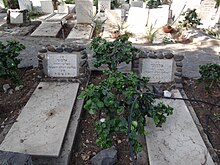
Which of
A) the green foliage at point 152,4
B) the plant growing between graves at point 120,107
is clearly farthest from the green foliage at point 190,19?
the plant growing between graves at point 120,107

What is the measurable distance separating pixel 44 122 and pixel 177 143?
5.75ft

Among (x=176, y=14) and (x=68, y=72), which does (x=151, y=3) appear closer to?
(x=176, y=14)

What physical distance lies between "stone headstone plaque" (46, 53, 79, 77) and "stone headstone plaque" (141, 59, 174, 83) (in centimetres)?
122

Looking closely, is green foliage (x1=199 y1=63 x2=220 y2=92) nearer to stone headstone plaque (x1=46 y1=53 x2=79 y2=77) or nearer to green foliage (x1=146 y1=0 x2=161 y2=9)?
stone headstone plaque (x1=46 y1=53 x2=79 y2=77)

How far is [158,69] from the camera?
4.31m

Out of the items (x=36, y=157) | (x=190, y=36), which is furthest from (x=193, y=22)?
(x=36, y=157)

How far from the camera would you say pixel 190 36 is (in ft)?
23.8

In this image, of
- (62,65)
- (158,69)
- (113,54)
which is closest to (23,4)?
(62,65)

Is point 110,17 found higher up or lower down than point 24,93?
higher up

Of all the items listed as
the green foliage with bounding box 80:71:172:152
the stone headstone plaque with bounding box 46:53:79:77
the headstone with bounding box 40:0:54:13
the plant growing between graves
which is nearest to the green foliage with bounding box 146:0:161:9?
the headstone with bounding box 40:0:54:13

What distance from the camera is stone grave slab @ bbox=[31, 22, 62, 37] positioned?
7.41 meters

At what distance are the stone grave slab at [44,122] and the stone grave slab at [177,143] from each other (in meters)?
1.12

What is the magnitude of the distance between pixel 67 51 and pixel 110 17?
4.60m

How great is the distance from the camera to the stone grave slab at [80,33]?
7.24 metres
